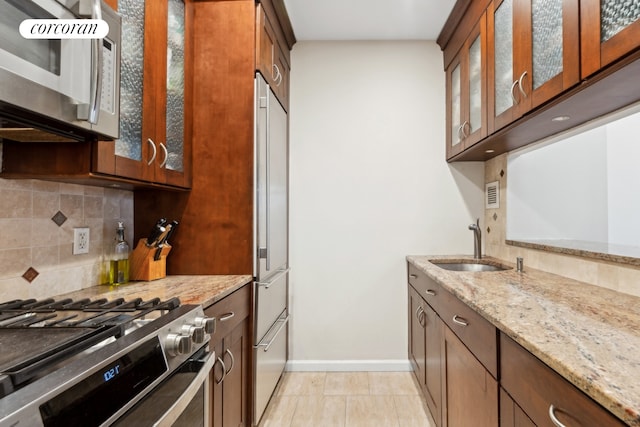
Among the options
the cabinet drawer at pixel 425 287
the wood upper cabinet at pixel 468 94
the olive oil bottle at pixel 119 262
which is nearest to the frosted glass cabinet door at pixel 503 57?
the wood upper cabinet at pixel 468 94

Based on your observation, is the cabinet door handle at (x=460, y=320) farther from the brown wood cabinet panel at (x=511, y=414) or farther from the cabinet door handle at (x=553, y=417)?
the cabinet door handle at (x=553, y=417)

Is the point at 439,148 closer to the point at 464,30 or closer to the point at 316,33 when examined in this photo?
the point at 464,30

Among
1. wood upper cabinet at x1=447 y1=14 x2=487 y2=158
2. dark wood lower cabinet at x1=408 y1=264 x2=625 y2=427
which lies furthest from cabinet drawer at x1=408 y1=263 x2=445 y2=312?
wood upper cabinet at x1=447 y1=14 x2=487 y2=158

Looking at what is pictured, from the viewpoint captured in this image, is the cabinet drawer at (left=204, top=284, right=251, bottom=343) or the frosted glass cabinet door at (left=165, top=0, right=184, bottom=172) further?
the frosted glass cabinet door at (left=165, top=0, right=184, bottom=172)

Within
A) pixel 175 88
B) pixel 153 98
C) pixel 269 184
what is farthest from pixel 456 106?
pixel 153 98

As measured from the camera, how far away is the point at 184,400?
0.96m

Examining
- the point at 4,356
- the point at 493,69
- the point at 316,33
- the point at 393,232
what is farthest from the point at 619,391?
the point at 316,33

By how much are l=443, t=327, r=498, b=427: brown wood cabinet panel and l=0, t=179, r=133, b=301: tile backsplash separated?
1682 millimetres

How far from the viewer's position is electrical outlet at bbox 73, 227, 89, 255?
1529 millimetres

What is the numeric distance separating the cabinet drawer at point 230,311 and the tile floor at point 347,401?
829 mm

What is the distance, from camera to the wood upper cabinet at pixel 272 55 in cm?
197

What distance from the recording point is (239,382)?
1724 millimetres

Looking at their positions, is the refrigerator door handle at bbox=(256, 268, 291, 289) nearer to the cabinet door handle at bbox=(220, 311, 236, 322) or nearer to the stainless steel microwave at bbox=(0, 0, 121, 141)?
the cabinet door handle at bbox=(220, 311, 236, 322)

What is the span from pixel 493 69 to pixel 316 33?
144 cm
